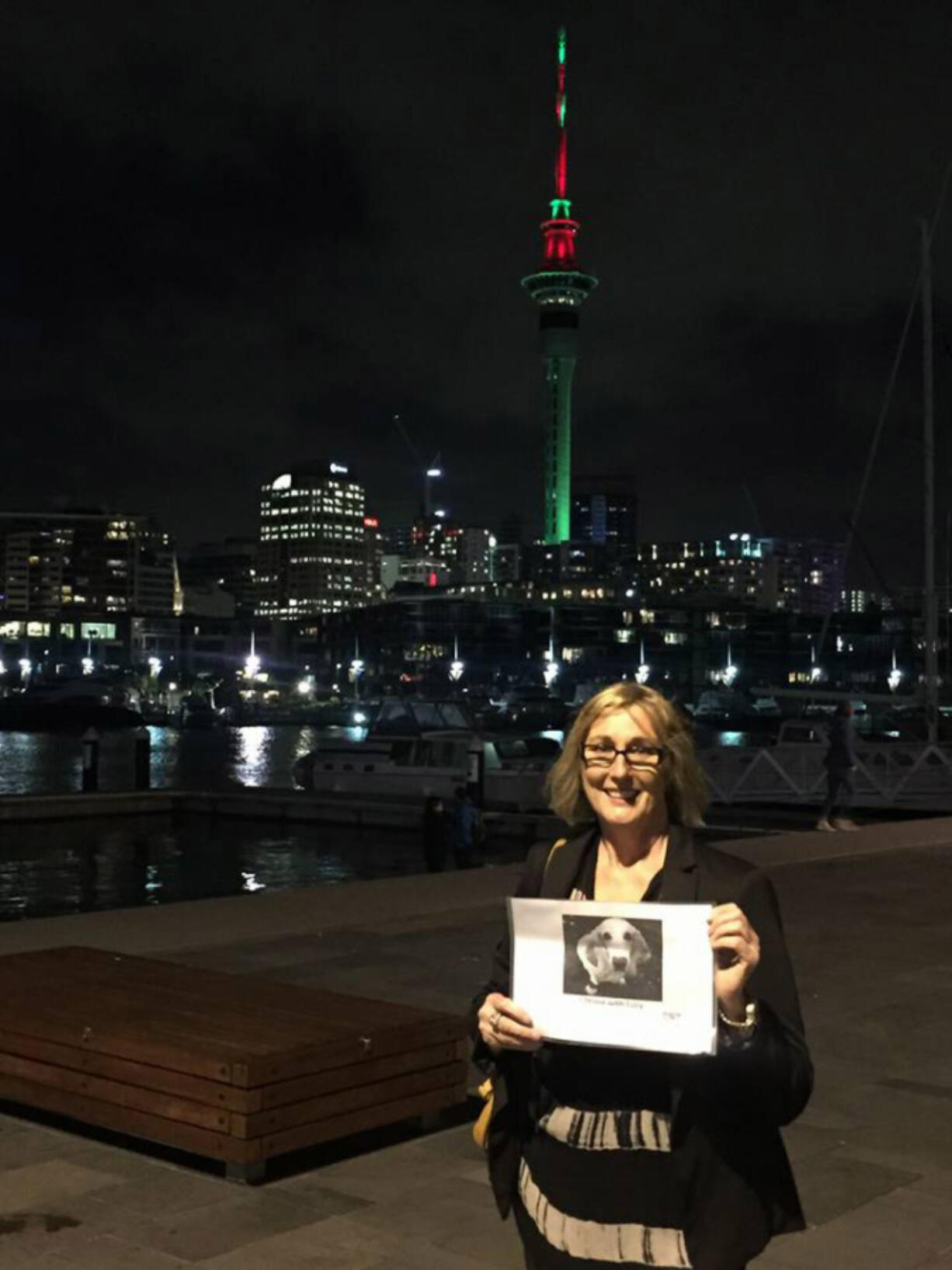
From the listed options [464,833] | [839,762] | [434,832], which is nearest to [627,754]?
[434,832]

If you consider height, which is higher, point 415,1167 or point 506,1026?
point 506,1026

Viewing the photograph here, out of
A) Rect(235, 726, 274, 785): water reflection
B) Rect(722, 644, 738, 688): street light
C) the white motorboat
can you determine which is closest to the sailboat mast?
the white motorboat

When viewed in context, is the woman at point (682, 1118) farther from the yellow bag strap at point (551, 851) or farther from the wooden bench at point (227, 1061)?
the wooden bench at point (227, 1061)

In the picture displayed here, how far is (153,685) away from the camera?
556 ft

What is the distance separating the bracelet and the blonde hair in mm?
506

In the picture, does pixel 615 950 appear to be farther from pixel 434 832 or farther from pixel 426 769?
pixel 426 769

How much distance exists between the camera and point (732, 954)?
11.0ft

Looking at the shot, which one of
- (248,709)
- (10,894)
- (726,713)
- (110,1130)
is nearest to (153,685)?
(248,709)

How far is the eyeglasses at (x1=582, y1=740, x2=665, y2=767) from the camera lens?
12.5 ft

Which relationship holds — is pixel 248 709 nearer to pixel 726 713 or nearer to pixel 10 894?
pixel 726 713

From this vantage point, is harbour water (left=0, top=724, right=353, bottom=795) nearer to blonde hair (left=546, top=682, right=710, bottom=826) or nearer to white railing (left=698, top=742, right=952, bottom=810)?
white railing (left=698, top=742, right=952, bottom=810)

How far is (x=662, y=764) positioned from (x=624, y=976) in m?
0.64

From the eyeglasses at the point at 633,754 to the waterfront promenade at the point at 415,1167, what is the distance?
3.17 metres

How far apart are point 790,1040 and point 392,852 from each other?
26.6 m
